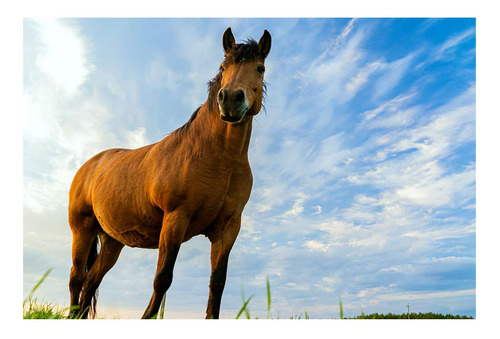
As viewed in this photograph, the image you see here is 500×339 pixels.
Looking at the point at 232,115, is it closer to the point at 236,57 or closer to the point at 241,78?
the point at 241,78

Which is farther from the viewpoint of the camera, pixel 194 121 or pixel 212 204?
pixel 194 121

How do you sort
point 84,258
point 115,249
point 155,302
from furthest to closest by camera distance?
point 115,249 → point 84,258 → point 155,302

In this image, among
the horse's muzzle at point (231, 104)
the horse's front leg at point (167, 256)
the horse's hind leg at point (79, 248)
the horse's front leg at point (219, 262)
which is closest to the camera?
the horse's muzzle at point (231, 104)

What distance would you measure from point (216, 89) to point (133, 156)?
185cm

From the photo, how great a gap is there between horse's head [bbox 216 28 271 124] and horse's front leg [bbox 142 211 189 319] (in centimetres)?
144

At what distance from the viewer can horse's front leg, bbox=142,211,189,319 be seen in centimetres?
498

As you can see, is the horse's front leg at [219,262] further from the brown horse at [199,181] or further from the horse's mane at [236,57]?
the horse's mane at [236,57]

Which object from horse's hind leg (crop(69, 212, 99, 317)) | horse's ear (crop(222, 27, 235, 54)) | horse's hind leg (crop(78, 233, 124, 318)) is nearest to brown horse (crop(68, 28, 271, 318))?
horse's ear (crop(222, 27, 235, 54))

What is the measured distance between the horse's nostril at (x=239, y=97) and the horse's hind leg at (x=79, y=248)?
12.3ft

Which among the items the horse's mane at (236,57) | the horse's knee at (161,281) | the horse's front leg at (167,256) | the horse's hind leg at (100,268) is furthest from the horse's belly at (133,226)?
the horse's mane at (236,57)

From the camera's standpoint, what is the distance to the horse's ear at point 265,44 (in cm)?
554
